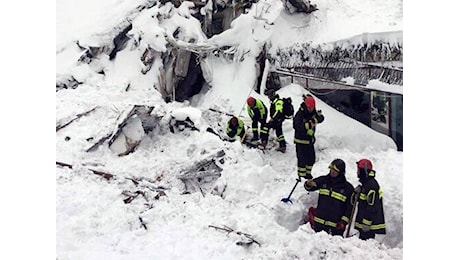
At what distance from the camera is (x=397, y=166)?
10.6 ft

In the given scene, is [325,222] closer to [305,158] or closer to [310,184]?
[310,184]

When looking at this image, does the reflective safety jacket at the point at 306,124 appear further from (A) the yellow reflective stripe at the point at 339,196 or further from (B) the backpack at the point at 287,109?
(A) the yellow reflective stripe at the point at 339,196

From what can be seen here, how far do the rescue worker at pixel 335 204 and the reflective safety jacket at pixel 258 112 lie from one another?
127 centimetres

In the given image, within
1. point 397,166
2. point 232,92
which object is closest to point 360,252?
point 397,166

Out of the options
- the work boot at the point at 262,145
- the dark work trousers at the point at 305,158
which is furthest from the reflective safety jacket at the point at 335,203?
the work boot at the point at 262,145

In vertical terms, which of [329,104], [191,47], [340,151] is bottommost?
[340,151]

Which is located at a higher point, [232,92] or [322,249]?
[232,92]


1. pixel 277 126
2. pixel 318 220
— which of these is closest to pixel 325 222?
pixel 318 220

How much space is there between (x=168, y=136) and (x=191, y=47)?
1.43 metres

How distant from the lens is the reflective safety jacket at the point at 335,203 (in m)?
3.08

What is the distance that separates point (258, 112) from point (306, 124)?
672 mm

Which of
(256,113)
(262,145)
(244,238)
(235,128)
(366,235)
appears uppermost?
(256,113)

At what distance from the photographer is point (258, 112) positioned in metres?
4.27

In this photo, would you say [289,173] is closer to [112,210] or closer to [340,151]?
[340,151]
